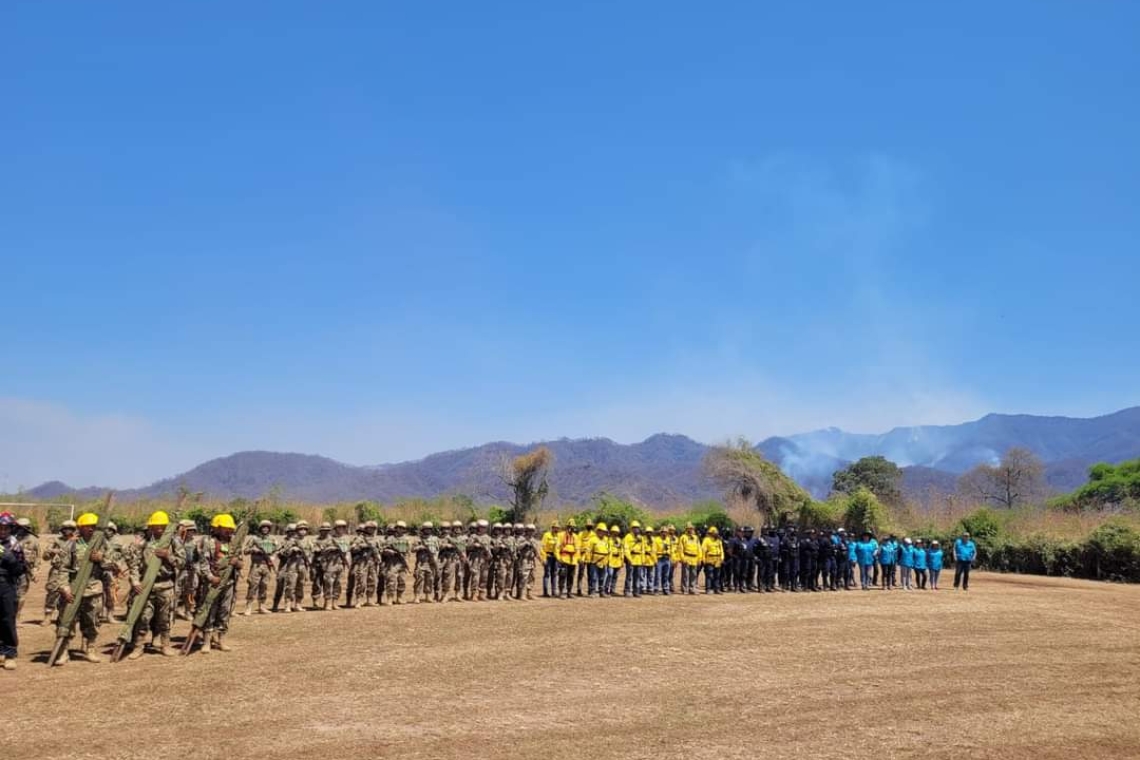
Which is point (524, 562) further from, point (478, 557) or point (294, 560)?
point (294, 560)

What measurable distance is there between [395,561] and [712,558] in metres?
8.79

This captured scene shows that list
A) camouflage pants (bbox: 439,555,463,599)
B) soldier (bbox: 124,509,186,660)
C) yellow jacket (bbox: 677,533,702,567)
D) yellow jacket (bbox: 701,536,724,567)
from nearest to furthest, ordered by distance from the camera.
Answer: soldier (bbox: 124,509,186,660), camouflage pants (bbox: 439,555,463,599), yellow jacket (bbox: 677,533,702,567), yellow jacket (bbox: 701,536,724,567)

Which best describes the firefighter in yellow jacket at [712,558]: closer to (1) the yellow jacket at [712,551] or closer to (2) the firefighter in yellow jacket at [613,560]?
(1) the yellow jacket at [712,551]

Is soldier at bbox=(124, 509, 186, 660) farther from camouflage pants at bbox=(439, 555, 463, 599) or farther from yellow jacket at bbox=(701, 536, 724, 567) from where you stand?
Result: yellow jacket at bbox=(701, 536, 724, 567)

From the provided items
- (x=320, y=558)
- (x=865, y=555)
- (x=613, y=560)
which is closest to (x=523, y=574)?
(x=613, y=560)

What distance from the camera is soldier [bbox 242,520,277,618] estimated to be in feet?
58.5

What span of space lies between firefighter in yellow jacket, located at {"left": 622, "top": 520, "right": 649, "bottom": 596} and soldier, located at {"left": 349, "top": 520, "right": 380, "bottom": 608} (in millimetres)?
6697

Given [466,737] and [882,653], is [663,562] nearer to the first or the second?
[882,653]

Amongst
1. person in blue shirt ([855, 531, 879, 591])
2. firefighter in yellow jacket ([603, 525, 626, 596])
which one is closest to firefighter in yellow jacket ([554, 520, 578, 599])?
firefighter in yellow jacket ([603, 525, 626, 596])

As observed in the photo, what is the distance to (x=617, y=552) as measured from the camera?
23000 millimetres

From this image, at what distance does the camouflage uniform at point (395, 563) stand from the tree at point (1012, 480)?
8879 centimetres

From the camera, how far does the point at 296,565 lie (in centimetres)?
1861

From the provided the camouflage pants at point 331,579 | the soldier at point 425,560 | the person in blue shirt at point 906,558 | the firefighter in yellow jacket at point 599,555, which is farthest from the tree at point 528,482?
the camouflage pants at point 331,579

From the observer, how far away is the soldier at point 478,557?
21.5m
